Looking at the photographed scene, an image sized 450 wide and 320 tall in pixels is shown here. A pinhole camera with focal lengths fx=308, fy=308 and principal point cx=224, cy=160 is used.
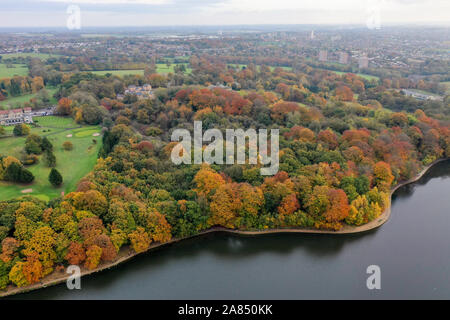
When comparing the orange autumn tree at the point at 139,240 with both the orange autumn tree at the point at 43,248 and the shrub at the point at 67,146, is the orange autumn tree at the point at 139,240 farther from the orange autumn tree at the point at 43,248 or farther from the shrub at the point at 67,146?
the shrub at the point at 67,146

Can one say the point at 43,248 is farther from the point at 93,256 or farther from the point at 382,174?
the point at 382,174

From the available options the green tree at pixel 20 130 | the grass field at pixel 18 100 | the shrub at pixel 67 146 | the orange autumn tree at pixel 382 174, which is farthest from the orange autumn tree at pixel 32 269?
the grass field at pixel 18 100

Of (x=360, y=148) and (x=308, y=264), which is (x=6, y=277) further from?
(x=360, y=148)

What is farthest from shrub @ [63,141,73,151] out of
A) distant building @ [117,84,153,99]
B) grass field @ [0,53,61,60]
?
grass field @ [0,53,61,60]

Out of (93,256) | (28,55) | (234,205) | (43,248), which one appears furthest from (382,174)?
(28,55)

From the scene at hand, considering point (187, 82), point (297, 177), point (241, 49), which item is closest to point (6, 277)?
point (297, 177)
